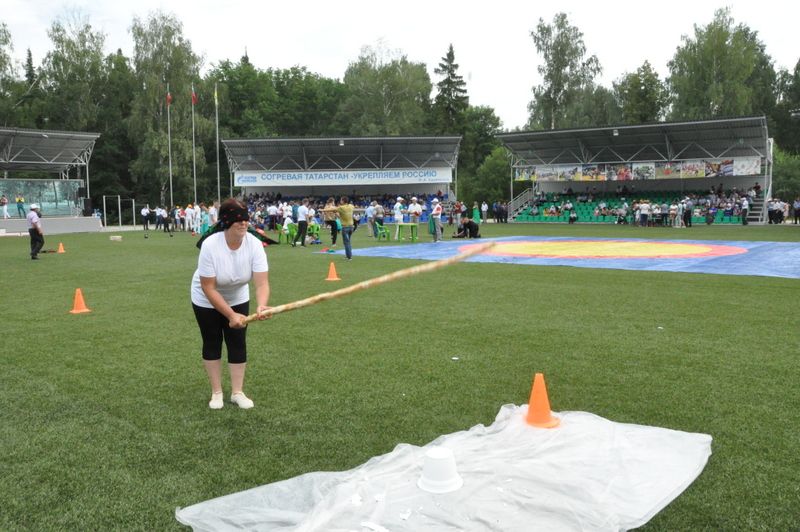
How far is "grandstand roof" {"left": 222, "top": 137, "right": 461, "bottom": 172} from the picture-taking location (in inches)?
1934

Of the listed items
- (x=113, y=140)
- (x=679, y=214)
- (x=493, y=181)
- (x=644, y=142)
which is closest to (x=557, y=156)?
(x=644, y=142)

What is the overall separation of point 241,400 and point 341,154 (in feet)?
155

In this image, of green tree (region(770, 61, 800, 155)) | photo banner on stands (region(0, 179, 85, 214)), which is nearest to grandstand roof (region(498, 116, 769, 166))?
green tree (region(770, 61, 800, 155))

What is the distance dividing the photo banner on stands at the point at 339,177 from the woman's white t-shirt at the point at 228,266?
42946mm

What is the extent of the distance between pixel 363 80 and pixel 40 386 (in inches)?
2493

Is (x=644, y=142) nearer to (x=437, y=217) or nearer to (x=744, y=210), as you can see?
(x=744, y=210)

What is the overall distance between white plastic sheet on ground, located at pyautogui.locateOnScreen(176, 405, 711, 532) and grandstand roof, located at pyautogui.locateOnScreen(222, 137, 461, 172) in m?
45.4

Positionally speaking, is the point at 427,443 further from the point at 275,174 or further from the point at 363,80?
the point at 363,80

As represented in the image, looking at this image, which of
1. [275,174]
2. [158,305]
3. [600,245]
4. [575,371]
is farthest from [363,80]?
[575,371]

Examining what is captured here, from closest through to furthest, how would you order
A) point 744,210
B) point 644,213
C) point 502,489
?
point 502,489, point 644,213, point 744,210

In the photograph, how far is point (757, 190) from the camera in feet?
135

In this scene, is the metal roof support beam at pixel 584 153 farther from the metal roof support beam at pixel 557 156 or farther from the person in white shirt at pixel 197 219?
the person in white shirt at pixel 197 219

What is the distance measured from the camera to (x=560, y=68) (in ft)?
202

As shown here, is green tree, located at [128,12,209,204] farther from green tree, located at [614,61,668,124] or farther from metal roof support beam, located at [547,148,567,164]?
green tree, located at [614,61,668,124]
